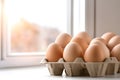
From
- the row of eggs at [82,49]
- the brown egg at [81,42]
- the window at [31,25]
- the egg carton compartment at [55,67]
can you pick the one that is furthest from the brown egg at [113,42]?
the window at [31,25]

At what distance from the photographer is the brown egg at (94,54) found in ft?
2.79

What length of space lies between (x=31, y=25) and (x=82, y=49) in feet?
1.56

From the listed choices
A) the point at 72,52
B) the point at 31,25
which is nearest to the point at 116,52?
the point at 72,52

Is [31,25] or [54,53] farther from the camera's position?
[31,25]

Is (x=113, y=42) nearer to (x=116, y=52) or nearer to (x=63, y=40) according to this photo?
(x=116, y=52)

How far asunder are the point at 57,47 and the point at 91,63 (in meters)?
0.13

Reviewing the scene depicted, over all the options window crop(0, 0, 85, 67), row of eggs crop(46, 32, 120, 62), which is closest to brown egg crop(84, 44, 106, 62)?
row of eggs crop(46, 32, 120, 62)

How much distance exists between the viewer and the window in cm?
120

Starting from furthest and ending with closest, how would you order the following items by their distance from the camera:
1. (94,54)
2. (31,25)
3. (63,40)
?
1. (31,25)
2. (63,40)
3. (94,54)

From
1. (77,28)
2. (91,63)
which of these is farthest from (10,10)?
(91,63)

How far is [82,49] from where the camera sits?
911 mm

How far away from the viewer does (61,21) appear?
149 centimetres

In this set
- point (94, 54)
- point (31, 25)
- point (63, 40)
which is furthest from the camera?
point (31, 25)

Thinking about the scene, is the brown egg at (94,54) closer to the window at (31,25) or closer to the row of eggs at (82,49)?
the row of eggs at (82,49)
